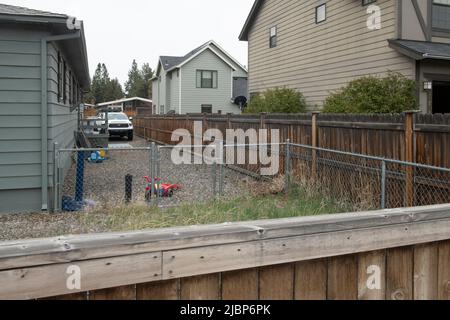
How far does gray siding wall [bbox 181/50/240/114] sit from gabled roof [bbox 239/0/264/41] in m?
11.9

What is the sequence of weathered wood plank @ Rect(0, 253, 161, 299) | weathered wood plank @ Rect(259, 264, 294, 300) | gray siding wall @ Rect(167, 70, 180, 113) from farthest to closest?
1. gray siding wall @ Rect(167, 70, 180, 113)
2. weathered wood plank @ Rect(259, 264, 294, 300)
3. weathered wood plank @ Rect(0, 253, 161, 299)

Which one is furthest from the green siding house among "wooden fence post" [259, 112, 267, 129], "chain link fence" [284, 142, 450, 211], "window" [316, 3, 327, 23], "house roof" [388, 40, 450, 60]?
"window" [316, 3, 327, 23]

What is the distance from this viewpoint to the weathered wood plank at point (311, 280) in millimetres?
1790

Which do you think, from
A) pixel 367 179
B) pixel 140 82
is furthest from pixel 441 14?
pixel 140 82

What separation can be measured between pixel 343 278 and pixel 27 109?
24.6 feet

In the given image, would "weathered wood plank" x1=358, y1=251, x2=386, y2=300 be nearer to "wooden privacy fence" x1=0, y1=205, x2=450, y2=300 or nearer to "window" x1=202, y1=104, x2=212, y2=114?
"wooden privacy fence" x1=0, y1=205, x2=450, y2=300

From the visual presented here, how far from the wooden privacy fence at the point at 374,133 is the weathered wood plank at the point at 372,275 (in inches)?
191

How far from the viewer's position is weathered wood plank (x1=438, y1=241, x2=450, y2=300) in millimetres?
2056

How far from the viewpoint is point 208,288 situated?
1.65m

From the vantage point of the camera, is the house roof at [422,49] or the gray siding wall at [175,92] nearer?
the house roof at [422,49]

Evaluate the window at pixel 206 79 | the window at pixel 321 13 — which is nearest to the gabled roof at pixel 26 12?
the window at pixel 321 13

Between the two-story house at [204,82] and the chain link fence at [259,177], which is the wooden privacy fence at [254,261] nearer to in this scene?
the chain link fence at [259,177]

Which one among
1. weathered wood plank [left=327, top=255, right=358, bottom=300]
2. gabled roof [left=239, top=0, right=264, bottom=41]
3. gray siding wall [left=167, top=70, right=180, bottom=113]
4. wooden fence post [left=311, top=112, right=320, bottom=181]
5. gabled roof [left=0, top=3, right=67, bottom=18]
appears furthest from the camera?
gray siding wall [left=167, top=70, right=180, bottom=113]

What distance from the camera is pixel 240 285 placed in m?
1.70
